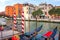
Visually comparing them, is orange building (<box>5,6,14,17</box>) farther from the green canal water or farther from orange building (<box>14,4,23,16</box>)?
the green canal water

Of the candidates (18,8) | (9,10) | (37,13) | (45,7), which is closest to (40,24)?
(37,13)

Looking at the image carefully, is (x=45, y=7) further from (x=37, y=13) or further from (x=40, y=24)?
(x=40, y=24)

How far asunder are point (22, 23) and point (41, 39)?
489 mm

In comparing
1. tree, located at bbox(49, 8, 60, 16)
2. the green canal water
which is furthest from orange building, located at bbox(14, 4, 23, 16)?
tree, located at bbox(49, 8, 60, 16)

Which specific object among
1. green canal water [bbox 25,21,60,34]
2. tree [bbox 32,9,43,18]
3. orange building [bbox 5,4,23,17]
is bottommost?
green canal water [bbox 25,21,60,34]

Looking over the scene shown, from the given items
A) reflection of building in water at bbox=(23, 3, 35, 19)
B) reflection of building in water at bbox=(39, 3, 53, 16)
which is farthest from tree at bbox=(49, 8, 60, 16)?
reflection of building in water at bbox=(23, 3, 35, 19)

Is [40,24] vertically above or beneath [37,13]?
beneath

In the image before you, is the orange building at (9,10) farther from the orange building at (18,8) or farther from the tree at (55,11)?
the tree at (55,11)

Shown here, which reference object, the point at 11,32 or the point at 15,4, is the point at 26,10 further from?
the point at 11,32

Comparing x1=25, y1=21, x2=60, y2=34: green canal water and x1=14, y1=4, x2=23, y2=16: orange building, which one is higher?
x1=14, y1=4, x2=23, y2=16: orange building

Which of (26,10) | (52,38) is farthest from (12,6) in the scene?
(52,38)

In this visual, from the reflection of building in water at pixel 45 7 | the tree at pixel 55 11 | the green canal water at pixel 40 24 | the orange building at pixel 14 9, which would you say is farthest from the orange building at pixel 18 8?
the tree at pixel 55 11

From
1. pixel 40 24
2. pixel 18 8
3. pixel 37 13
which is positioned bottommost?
pixel 40 24

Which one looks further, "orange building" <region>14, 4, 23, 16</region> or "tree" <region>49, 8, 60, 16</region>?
"orange building" <region>14, 4, 23, 16</region>
